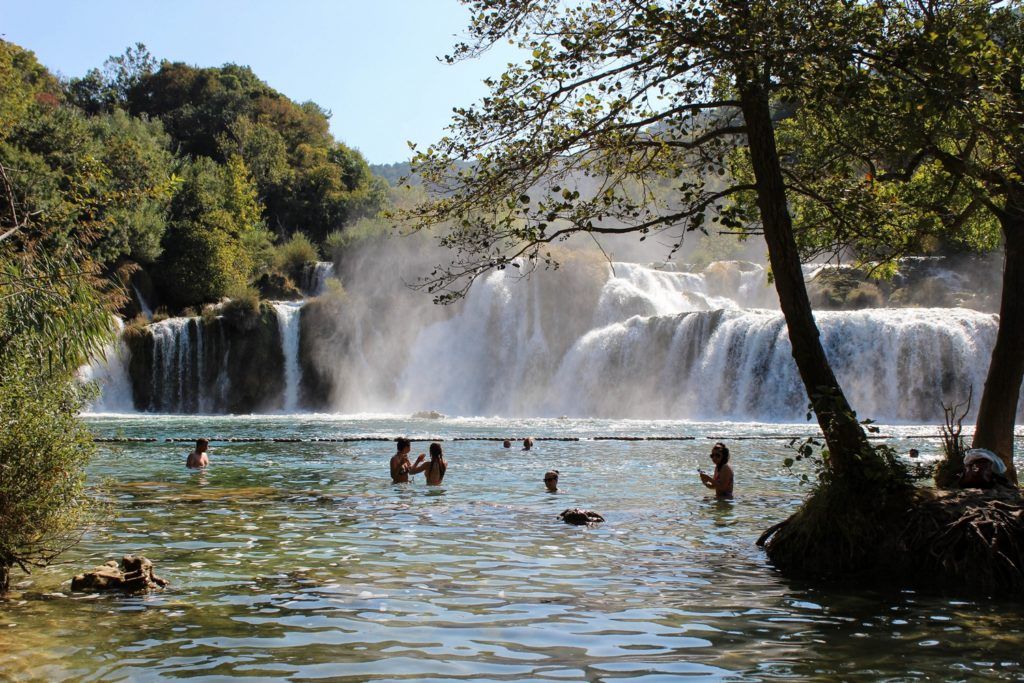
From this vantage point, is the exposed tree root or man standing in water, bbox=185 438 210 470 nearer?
the exposed tree root

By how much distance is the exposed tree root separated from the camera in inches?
346

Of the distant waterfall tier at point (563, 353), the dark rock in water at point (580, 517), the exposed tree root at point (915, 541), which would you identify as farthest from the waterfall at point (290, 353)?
the exposed tree root at point (915, 541)

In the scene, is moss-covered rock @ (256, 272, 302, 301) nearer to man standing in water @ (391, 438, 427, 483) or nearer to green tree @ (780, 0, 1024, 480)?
man standing in water @ (391, 438, 427, 483)

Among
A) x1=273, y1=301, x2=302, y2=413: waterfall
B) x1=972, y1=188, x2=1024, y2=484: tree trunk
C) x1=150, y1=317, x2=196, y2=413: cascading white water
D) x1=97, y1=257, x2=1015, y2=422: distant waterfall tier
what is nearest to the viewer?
x1=972, y1=188, x2=1024, y2=484: tree trunk

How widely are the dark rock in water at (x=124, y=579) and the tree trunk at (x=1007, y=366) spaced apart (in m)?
9.41

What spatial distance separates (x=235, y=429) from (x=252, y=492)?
18.3 m

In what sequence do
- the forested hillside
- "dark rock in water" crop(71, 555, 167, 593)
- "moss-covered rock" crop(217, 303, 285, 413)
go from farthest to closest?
the forested hillside → "moss-covered rock" crop(217, 303, 285, 413) → "dark rock in water" crop(71, 555, 167, 593)

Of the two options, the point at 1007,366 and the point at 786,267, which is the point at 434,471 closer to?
the point at 786,267

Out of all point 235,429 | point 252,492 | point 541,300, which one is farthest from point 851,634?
point 541,300

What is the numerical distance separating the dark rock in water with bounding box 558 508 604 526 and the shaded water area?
27cm

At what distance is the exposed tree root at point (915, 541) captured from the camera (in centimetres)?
879

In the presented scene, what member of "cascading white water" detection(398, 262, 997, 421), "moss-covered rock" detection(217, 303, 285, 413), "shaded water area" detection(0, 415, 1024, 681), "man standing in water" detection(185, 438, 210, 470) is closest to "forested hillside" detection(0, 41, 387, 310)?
"moss-covered rock" detection(217, 303, 285, 413)

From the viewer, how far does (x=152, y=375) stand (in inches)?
1772

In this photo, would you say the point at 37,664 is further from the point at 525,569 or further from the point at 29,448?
the point at 525,569
